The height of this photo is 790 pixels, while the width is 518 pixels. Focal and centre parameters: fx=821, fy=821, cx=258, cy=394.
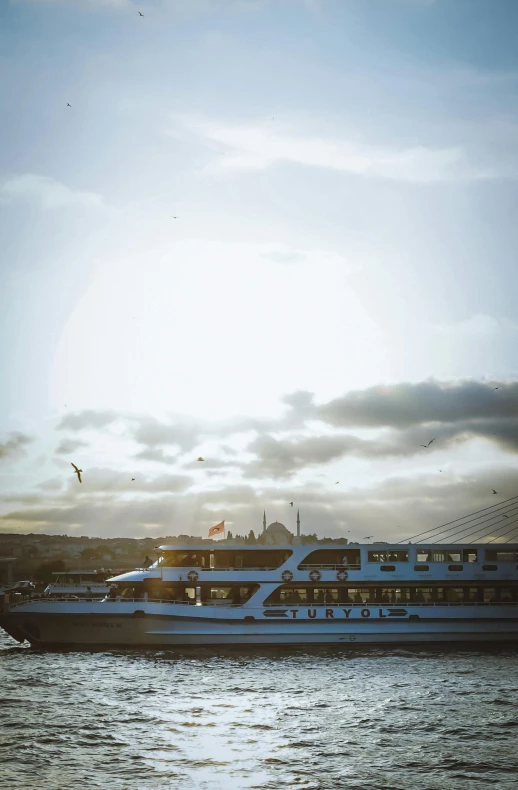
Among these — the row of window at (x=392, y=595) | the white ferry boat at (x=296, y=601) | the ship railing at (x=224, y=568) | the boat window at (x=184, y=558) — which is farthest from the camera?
the boat window at (x=184, y=558)

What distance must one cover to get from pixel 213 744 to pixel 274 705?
633 centimetres

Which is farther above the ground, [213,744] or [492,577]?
[492,577]

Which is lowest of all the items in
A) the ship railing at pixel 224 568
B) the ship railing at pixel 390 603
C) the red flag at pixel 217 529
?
the ship railing at pixel 390 603

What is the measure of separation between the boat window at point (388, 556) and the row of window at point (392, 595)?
5.73ft

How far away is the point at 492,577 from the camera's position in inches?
2063

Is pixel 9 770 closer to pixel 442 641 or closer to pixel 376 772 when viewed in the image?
pixel 376 772

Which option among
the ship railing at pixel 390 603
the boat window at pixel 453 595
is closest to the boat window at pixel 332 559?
the ship railing at pixel 390 603

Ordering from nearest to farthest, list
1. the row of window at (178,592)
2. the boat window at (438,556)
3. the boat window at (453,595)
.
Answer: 1. the row of window at (178,592)
2. the boat window at (453,595)
3. the boat window at (438,556)

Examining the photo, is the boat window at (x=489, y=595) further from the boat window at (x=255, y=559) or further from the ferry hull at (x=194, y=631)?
the boat window at (x=255, y=559)

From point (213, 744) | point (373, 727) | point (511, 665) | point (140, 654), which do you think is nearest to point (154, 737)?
point (213, 744)

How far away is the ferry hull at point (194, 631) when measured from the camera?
158 feet

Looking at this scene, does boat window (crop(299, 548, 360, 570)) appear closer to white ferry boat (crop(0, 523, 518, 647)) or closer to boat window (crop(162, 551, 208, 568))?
white ferry boat (crop(0, 523, 518, 647))

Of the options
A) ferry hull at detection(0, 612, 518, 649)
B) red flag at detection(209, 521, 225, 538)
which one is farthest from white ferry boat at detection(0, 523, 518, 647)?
red flag at detection(209, 521, 225, 538)

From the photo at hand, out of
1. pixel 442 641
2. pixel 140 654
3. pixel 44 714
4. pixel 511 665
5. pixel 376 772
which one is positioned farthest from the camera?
pixel 442 641
